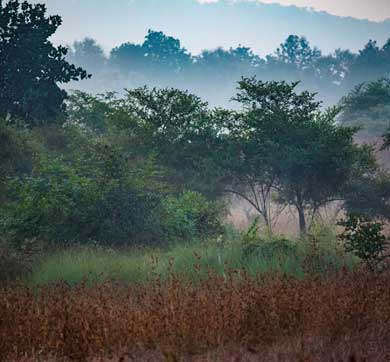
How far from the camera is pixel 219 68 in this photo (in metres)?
116

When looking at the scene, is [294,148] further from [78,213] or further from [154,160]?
[78,213]

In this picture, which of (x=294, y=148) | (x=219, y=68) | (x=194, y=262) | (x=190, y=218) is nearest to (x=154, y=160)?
(x=190, y=218)

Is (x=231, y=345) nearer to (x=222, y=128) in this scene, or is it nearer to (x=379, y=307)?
(x=379, y=307)

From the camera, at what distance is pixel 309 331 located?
6203 millimetres

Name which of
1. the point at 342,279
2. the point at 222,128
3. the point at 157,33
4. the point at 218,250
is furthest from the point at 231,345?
the point at 157,33

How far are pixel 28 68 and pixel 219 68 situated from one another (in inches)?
3741

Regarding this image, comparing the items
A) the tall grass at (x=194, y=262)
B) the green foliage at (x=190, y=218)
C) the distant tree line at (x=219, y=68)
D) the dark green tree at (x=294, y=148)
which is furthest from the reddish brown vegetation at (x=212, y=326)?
the distant tree line at (x=219, y=68)

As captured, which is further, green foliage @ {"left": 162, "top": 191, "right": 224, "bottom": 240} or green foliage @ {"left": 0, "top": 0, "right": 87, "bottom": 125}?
green foliage @ {"left": 0, "top": 0, "right": 87, "bottom": 125}

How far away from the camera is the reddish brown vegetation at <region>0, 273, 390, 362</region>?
18.5 feet

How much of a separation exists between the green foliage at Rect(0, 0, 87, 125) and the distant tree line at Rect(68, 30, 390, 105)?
86629 millimetres

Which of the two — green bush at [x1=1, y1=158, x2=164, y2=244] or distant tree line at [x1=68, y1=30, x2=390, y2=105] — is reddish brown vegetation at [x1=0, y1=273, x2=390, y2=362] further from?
distant tree line at [x1=68, y1=30, x2=390, y2=105]

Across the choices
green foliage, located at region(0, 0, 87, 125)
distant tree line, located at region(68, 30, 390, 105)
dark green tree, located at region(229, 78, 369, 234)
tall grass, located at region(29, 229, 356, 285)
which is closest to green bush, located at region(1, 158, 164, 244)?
Result: tall grass, located at region(29, 229, 356, 285)

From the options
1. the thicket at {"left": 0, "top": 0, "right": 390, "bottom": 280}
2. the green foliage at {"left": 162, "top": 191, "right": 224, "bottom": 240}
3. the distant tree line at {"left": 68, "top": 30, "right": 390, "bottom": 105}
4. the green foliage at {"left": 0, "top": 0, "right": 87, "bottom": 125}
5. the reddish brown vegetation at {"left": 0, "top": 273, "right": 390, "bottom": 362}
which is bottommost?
the reddish brown vegetation at {"left": 0, "top": 273, "right": 390, "bottom": 362}

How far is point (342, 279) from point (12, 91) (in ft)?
62.3
